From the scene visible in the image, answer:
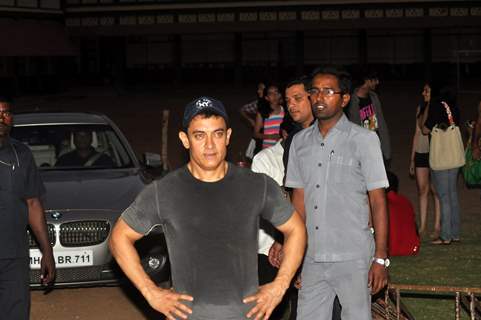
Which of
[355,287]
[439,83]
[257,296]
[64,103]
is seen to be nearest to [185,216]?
[257,296]

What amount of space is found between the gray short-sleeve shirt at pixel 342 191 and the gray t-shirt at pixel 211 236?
4.48ft

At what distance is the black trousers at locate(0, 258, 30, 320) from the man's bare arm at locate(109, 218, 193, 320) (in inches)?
67.5

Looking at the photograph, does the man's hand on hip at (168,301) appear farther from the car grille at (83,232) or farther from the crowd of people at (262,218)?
the car grille at (83,232)

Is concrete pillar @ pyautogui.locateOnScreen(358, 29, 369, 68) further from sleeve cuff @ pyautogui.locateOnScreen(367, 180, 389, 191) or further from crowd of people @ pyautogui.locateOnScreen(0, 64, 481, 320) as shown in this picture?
sleeve cuff @ pyautogui.locateOnScreen(367, 180, 389, 191)

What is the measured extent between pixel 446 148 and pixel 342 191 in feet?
14.5

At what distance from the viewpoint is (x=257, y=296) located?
3.57 metres

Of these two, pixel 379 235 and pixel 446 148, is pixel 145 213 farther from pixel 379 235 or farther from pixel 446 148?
pixel 446 148

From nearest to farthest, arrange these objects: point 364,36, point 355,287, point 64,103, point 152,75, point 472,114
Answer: point 355,287, point 472,114, point 64,103, point 364,36, point 152,75

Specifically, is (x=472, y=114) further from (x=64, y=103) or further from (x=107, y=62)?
(x=107, y=62)

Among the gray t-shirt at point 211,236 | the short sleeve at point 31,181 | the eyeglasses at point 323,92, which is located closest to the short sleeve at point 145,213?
the gray t-shirt at point 211,236

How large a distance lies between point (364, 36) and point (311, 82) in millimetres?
45815

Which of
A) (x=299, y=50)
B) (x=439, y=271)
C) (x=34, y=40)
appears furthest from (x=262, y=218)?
(x=299, y=50)

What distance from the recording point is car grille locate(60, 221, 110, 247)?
766 cm

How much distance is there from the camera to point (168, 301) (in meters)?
3.52
